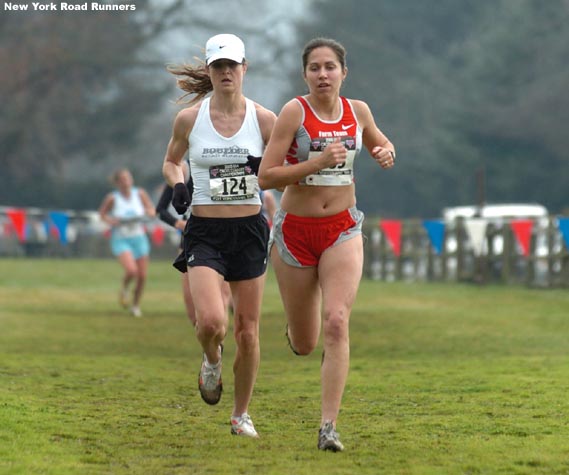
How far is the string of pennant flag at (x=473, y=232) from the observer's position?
81.4ft

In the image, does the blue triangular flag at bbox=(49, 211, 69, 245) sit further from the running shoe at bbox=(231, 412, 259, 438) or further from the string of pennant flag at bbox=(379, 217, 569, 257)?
the running shoe at bbox=(231, 412, 259, 438)

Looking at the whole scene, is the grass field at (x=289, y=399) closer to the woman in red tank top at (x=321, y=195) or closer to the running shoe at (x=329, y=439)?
the running shoe at (x=329, y=439)

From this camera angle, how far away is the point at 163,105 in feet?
220

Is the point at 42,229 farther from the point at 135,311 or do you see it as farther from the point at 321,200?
the point at 321,200

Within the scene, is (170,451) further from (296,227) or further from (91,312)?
(91,312)

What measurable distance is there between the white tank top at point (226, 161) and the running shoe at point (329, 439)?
146cm

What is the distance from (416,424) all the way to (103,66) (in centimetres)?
5338

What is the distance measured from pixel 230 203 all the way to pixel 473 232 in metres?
20.4

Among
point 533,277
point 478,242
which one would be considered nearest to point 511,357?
point 533,277

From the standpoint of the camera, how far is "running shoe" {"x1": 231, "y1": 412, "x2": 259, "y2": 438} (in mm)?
7496

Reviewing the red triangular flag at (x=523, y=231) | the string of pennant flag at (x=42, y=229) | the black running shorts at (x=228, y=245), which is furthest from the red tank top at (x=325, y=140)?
the string of pennant flag at (x=42, y=229)

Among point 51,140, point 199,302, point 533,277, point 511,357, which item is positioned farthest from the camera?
point 51,140

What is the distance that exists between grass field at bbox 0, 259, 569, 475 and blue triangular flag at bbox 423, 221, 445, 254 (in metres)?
8.81

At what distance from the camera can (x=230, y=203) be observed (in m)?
7.67
